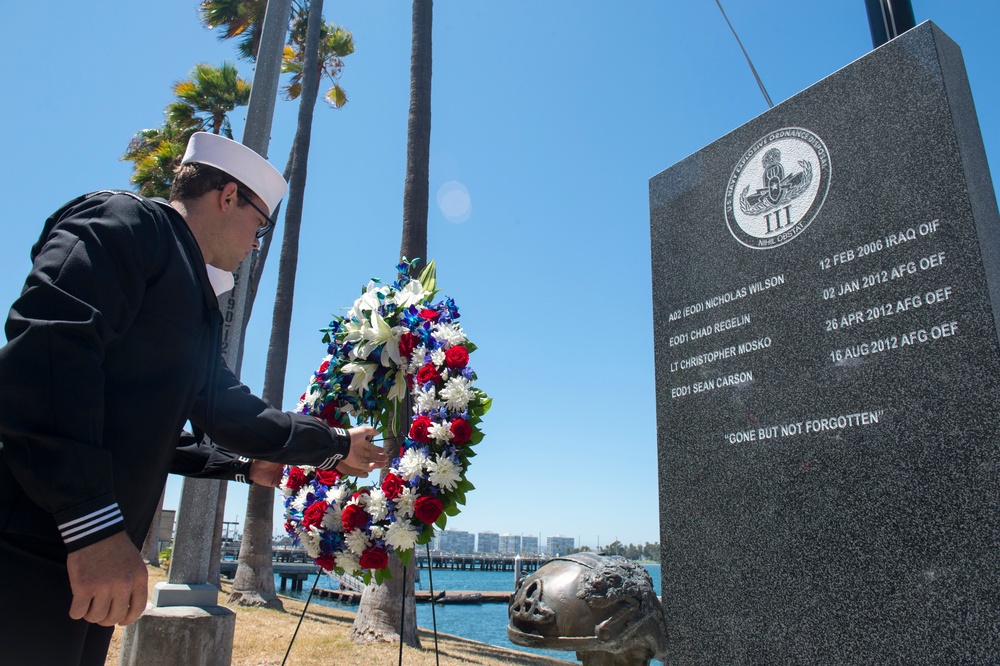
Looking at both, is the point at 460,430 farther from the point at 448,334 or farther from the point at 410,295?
the point at 410,295

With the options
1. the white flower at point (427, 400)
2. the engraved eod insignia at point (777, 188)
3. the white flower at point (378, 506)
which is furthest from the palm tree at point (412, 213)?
the engraved eod insignia at point (777, 188)

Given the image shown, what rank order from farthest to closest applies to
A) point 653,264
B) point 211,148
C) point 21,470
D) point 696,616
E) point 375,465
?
point 653,264
point 696,616
point 375,465
point 211,148
point 21,470

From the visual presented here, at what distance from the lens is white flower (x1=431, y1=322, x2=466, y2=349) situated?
3.76 metres

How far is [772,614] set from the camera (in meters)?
3.34

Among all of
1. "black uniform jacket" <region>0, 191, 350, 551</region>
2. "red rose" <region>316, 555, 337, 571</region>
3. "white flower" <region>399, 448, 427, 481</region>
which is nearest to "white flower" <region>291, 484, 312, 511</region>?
"red rose" <region>316, 555, 337, 571</region>

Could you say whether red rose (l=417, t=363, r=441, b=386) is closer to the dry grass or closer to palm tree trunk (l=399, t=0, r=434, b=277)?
the dry grass

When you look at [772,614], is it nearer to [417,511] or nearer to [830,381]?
[830,381]

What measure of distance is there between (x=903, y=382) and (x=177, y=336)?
3088mm

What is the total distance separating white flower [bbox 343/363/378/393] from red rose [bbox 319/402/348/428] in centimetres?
27

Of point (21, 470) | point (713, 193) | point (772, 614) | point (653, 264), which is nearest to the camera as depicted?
point (21, 470)

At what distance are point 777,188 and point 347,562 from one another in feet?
11.1

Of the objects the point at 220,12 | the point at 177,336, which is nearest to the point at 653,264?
the point at 177,336

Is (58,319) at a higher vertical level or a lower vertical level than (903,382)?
lower

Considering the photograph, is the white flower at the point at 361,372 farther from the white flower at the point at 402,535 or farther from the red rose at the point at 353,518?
the white flower at the point at 402,535
